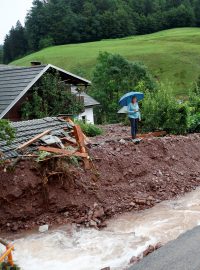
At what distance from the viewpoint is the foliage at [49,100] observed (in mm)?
20078

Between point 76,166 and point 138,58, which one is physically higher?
point 138,58

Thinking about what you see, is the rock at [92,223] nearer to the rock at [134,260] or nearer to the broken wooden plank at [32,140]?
the rock at [134,260]

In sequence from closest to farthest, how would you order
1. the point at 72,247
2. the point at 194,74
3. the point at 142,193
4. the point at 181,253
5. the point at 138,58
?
the point at 181,253
the point at 72,247
the point at 142,193
the point at 194,74
the point at 138,58

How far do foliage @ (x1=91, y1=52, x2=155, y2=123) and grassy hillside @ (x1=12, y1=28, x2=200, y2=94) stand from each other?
10.3 m

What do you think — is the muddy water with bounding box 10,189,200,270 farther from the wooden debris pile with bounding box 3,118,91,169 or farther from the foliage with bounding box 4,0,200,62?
the foliage with bounding box 4,0,200,62

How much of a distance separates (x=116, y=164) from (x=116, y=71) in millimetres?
28648

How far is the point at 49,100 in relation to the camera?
21469 mm

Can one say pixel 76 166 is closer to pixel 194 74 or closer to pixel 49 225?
pixel 49 225

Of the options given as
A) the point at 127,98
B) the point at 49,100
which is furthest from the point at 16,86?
the point at 127,98

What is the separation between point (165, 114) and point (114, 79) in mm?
23407

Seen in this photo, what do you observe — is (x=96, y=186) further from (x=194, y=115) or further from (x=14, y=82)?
(x=14, y=82)

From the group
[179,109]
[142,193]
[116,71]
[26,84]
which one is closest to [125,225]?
[142,193]

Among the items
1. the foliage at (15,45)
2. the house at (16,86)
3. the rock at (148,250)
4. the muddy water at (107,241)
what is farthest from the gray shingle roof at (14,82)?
the foliage at (15,45)

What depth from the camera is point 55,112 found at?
70.8 feet
